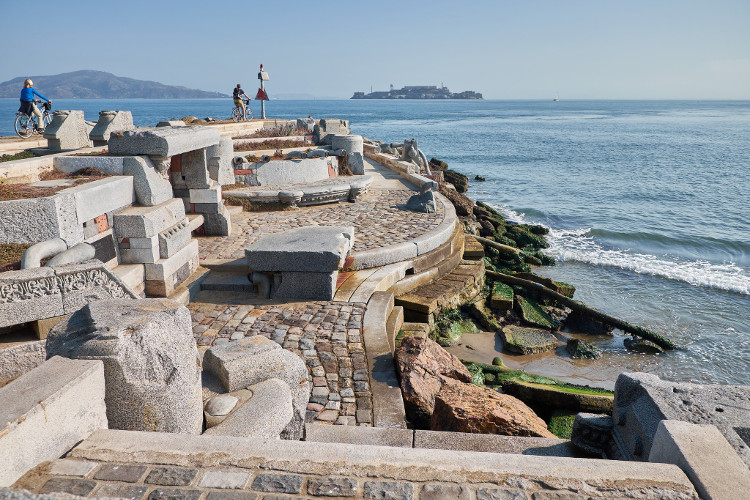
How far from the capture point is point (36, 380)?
251 centimetres

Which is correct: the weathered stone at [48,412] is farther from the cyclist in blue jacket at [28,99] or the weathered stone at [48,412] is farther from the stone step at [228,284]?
the cyclist in blue jacket at [28,99]

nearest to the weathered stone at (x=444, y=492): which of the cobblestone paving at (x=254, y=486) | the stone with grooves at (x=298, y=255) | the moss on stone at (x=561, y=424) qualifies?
the cobblestone paving at (x=254, y=486)

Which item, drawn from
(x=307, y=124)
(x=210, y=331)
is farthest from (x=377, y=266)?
(x=307, y=124)

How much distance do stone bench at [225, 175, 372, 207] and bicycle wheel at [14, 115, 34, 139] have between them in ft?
26.9

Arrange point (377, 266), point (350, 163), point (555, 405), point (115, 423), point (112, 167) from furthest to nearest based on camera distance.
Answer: point (350, 163) → point (377, 266) → point (112, 167) → point (555, 405) → point (115, 423)

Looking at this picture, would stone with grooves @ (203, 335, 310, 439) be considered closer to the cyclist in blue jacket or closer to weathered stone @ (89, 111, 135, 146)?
weathered stone @ (89, 111, 135, 146)

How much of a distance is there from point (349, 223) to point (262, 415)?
7.36 m

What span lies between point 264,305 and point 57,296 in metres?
2.84

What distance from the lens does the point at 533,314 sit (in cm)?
1002

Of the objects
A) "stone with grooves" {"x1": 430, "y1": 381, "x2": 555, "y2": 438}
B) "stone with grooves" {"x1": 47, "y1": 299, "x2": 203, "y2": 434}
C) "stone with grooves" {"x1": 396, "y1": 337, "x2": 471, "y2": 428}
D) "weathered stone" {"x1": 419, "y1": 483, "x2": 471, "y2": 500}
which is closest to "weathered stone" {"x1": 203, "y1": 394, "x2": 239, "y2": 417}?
"stone with grooves" {"x1": 47, "y1": 299, "x2": 203, "y2": 434}

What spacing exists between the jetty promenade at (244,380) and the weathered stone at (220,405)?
0.02 meters

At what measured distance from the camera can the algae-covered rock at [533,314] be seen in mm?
9797

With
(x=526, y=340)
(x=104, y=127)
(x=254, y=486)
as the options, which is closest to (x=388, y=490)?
(x=254, y=486)

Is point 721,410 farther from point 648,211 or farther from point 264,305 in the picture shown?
point 648,211
